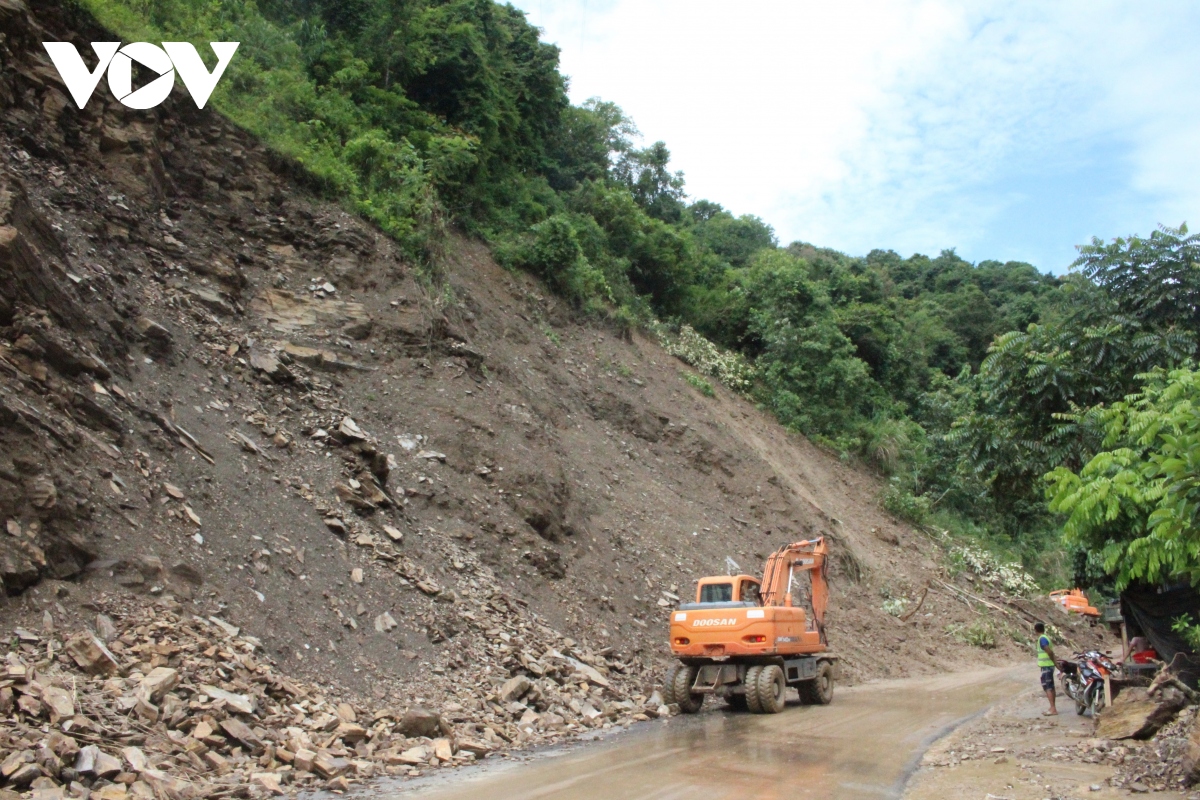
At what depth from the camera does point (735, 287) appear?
34.9m

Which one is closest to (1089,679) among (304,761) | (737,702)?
(737,702)

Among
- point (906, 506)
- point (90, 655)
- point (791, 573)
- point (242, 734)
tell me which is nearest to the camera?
point (242, 734)

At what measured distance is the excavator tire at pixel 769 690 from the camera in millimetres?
12438

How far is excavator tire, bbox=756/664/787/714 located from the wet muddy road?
0.23 m

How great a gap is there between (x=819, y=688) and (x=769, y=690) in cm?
186

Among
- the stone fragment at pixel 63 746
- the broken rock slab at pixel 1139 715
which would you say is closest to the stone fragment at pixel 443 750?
the stone fragment at pixel 63 746

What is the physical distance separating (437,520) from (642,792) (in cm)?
775

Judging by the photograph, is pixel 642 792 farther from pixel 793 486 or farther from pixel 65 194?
pixel 793 486

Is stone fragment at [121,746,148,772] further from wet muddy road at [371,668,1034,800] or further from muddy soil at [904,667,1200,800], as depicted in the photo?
muddy soil at [904,667,1200,800]

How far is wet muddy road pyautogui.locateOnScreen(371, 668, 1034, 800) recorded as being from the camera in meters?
7.27

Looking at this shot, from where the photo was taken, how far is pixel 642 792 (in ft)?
23.7

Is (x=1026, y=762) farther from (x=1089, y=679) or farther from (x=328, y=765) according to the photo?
(x=328, y=765)

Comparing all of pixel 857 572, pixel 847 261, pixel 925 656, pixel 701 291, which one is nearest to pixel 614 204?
pixel 701 291

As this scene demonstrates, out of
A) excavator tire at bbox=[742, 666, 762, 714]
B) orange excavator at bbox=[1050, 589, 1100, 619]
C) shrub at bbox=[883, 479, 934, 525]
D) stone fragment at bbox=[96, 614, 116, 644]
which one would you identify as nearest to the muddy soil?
excavator tire at bbox=[742, 666, 762, 714]
